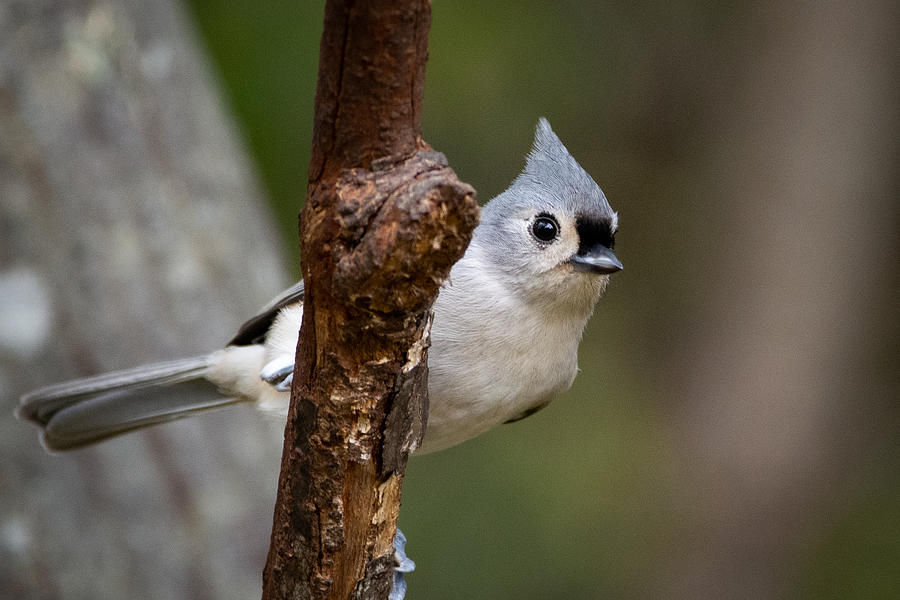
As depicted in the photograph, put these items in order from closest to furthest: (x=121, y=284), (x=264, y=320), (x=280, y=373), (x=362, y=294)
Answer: (x=362, y=294), (x=280, y=373), (x=264, y=320), (x=121, y=284)

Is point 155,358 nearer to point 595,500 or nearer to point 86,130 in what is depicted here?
point 86,130

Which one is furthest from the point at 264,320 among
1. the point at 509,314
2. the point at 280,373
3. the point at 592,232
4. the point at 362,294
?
the point at 362,294

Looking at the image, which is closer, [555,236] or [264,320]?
[555,236]

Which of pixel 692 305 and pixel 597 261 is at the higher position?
pixel 597 261

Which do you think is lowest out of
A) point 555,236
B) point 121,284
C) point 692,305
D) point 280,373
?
point 692,305

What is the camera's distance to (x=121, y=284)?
3.08 meters

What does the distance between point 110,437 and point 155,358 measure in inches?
12.6

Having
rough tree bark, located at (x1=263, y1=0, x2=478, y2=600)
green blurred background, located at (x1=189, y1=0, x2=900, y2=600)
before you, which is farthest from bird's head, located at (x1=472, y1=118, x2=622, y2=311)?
green blurred background, located at (x1=189, y1=0, x2=900, y2=600)

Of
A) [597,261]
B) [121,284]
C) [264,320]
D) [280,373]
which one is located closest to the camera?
[597,261]

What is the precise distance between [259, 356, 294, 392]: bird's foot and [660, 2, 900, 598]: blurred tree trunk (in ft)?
9.28

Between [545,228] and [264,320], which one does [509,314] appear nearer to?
[545,228]

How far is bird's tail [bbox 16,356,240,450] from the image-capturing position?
283cm

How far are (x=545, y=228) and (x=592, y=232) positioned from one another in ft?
0.42

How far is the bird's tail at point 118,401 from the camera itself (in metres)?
2.83
